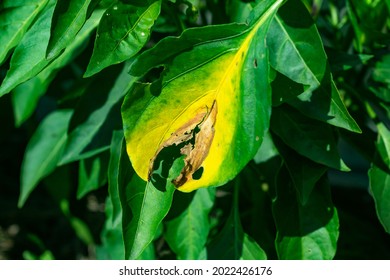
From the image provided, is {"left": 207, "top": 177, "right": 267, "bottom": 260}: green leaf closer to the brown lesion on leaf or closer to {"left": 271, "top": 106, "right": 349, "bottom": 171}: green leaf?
{"left": 271, "top": 106, "right": 349, "bottom": 171}: green leaf

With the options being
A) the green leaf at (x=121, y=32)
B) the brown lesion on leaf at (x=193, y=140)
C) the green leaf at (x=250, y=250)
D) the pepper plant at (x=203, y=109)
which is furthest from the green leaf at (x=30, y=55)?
the green leaf at (x=250, y=250)

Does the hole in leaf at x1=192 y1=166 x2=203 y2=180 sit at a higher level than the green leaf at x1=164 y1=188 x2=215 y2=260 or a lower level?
higher

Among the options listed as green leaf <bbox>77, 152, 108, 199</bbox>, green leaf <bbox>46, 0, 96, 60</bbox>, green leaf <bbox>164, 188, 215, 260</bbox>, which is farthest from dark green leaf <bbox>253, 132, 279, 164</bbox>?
green leaf <bbox>46, 0, 96, 60</bbox>

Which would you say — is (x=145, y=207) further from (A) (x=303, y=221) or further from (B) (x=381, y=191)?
(B) (x=381, y=191)

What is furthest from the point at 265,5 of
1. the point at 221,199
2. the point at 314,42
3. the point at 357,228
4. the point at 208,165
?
the point at 357,228

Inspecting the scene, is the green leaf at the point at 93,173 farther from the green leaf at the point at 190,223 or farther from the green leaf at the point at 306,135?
the green leaf at the point at 306,135

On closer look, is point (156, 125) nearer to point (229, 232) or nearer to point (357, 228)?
point (229, 232)
